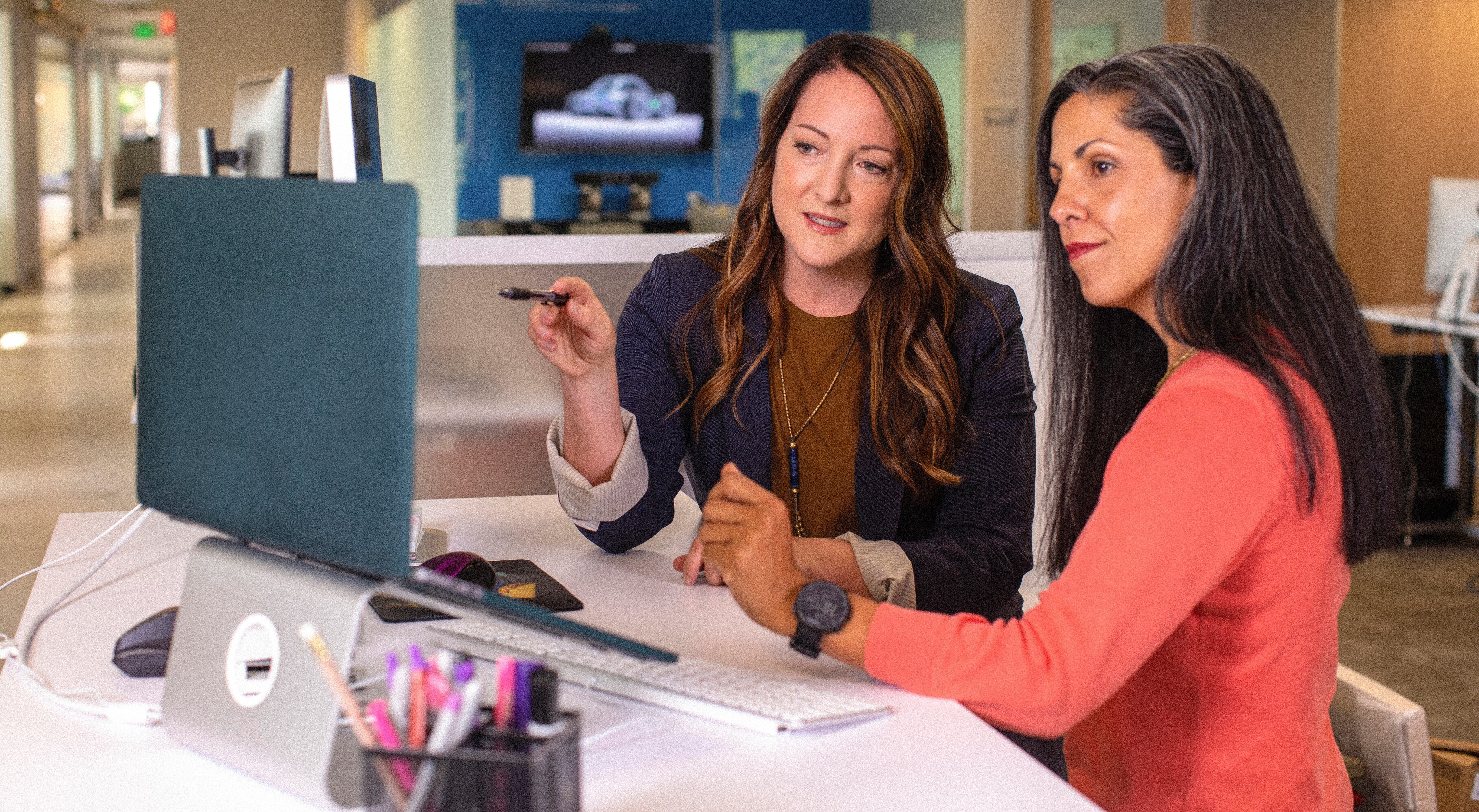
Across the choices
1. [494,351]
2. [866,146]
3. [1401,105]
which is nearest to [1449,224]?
[1401,105]

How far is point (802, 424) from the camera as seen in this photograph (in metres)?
1.73

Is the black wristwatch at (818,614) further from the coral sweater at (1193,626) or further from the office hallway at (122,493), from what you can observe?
the office hallway at (122,493)

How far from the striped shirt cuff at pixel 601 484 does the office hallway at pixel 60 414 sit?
2.11 meters

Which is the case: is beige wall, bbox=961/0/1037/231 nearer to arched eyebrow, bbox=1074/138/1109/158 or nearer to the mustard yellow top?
the mustard yellow top

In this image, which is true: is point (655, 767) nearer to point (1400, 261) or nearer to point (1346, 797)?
point (1346, 797)

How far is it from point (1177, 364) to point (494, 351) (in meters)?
1.77

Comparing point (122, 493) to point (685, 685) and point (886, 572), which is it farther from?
point (685, 685)

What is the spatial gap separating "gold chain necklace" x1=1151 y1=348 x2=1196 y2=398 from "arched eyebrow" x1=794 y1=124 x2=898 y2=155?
543mm

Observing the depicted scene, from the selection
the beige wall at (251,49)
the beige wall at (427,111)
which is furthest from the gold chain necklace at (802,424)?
the beige wall at (251,49)

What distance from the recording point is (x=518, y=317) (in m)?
2.65

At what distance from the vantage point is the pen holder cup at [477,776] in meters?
0.68

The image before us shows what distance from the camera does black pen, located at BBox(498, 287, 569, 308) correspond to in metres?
1.25

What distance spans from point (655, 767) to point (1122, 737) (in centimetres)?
49

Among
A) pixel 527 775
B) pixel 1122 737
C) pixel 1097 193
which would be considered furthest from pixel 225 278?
pixel 1122 737
